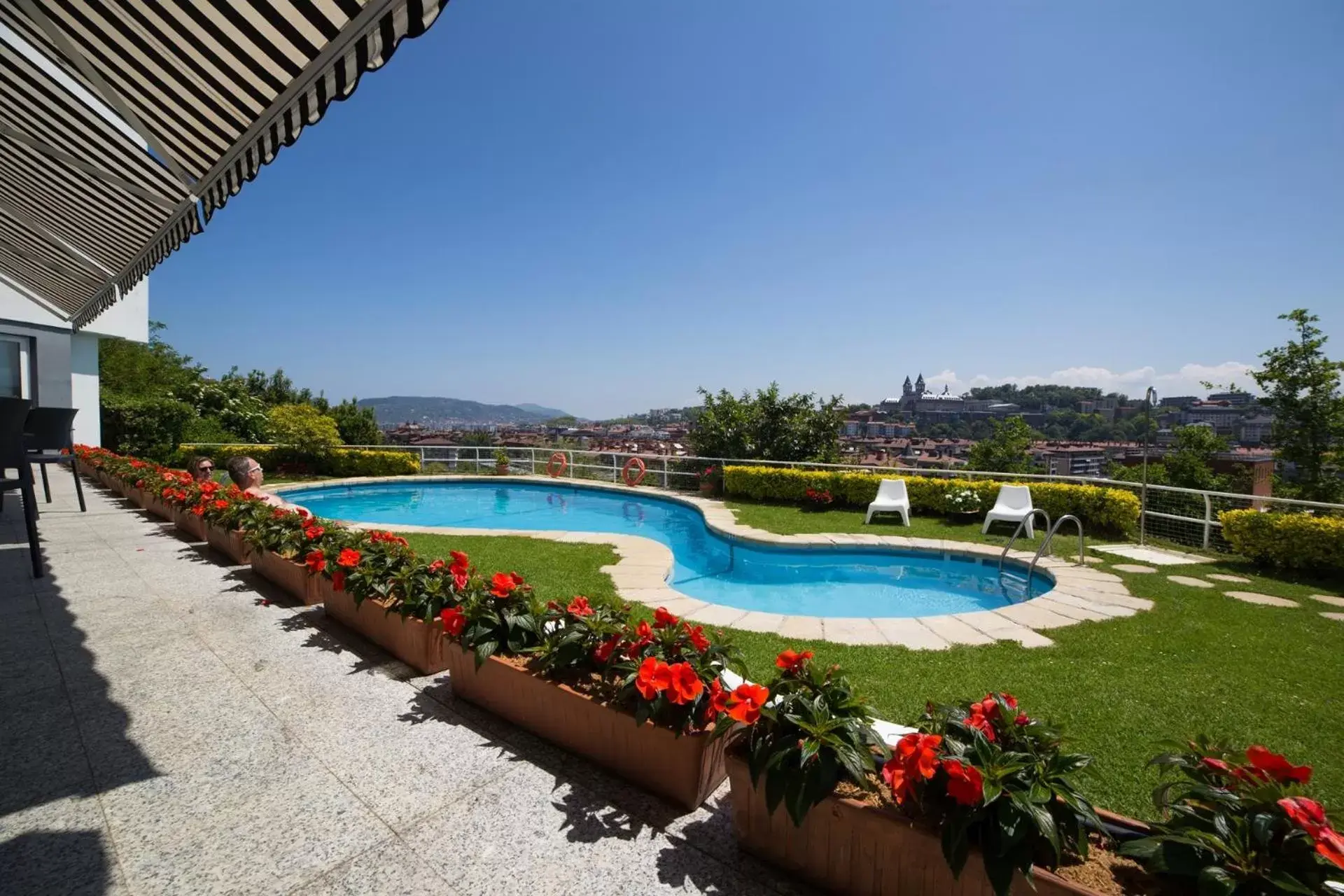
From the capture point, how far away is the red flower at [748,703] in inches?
62.2

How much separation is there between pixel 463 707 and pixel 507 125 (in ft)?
37.9

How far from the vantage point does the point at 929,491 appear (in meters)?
9.35

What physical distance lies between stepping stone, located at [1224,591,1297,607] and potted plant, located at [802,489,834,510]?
5609 mm

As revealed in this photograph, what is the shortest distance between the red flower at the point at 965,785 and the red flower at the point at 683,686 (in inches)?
29.5

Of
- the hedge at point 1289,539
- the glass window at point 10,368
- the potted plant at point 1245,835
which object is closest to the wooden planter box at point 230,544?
the potted plant at point 1245,835

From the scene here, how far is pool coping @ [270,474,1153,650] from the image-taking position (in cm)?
403

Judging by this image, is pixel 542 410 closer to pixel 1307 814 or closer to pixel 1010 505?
pixel 1010 505

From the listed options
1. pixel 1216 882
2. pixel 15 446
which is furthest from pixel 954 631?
pixel 15 446

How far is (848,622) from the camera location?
435 centimetres

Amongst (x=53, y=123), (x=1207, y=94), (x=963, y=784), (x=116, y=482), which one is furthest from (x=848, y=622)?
(x=116, y=482)

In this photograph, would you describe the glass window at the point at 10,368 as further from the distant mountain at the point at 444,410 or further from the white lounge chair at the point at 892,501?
the distant mountain at the point at 444,410

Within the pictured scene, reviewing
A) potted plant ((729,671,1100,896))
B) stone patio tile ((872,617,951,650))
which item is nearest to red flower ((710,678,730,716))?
potted plant ((729,671,1100,896))

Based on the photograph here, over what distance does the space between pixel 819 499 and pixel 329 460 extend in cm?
1248

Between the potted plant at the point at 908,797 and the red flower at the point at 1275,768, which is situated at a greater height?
the red flower at the point at 1275,768
